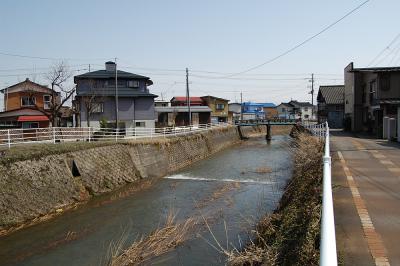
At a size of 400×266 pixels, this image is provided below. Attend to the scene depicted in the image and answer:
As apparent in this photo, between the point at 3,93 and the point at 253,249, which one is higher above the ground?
the point at 3,93

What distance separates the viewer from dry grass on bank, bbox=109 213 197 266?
9.09 metres

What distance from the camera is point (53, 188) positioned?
1589 cm

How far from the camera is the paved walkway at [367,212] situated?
16.9 feet

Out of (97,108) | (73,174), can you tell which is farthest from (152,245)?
(97,108)

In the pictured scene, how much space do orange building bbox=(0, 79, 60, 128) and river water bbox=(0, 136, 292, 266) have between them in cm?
2106

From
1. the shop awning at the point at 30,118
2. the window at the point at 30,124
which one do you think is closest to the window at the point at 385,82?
the shop awning at the point at 30,118

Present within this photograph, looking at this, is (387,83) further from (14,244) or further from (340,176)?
(14,244)

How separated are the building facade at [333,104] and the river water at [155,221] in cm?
2945

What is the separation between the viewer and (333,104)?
49.8 metres

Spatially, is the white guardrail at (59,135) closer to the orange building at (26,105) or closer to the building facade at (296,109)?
the orange building at (26,105)

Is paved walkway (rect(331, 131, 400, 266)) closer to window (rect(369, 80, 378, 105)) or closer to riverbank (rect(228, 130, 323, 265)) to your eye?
riverbank (rect(228, 130, 323, 265))

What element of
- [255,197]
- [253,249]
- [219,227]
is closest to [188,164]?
[255,197]

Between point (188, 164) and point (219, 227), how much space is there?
18795mm

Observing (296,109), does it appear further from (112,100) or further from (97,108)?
(97,108)
